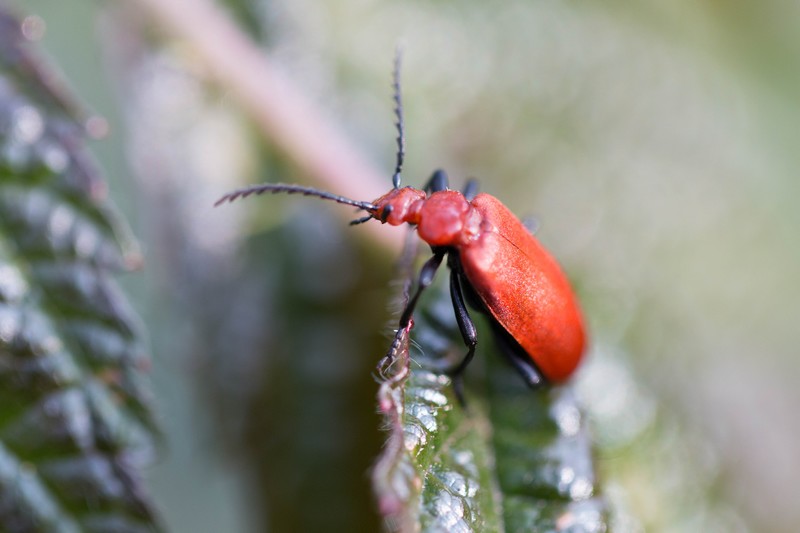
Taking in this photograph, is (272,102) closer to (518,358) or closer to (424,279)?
(424,279)

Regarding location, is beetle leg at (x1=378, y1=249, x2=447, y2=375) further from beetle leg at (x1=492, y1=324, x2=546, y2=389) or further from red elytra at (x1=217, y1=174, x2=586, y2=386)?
beetle leg at (x1=492, y1=324, x2=546, y2=389)

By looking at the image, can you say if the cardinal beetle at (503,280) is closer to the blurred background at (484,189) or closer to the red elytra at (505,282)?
the red elytra at (505,282)

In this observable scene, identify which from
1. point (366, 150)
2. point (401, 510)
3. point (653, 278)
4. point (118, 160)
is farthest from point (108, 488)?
point (653, 278)

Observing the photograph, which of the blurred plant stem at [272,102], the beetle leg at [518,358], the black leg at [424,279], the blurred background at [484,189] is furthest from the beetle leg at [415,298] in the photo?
the blurred plant stem at [272,102]

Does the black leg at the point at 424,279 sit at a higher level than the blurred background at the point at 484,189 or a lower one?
lower

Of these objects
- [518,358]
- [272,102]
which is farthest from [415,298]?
[272,102]

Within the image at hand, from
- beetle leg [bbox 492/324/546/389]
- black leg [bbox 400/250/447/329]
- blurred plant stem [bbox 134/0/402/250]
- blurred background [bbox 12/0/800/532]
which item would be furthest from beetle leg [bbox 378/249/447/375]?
blurred plant stem [bbox 134/0/402/250]
